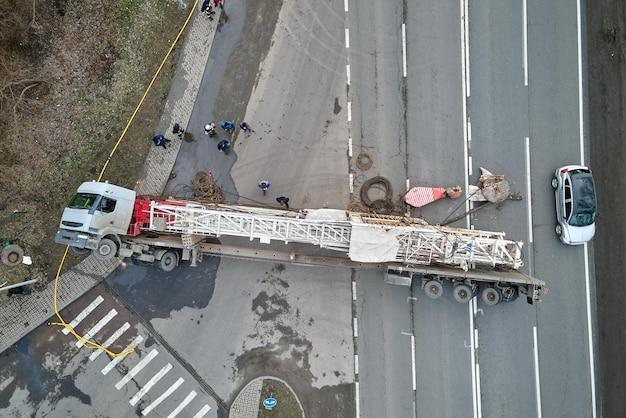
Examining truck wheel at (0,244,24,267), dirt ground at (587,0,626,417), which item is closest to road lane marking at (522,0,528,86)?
dirt ground at (587,0,626,417)

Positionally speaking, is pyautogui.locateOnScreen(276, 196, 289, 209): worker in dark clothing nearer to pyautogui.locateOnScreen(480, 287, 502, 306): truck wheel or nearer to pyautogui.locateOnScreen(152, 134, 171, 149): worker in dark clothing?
pyautogui.locateOnScreen(152, 134, 171, 149): worker in dark clothing

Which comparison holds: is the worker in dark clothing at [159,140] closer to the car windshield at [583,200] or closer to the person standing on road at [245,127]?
the person standing on road at [245,127]

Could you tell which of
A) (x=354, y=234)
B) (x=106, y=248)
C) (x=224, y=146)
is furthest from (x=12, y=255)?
(x=354, y=234)

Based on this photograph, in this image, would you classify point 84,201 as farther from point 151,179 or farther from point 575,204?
point 575,204

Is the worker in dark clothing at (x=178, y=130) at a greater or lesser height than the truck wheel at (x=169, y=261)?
greater

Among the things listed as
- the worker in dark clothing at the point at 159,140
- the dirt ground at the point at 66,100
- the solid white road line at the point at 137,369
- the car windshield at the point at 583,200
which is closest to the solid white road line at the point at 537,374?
the car windshield at the point at 583,200

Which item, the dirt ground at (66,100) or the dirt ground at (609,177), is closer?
the dirt ground at (609,177)
